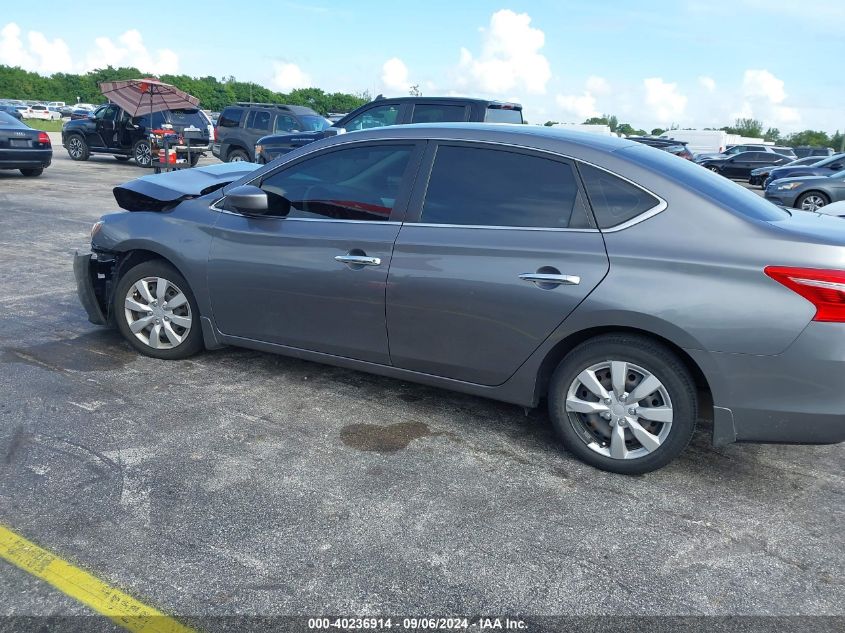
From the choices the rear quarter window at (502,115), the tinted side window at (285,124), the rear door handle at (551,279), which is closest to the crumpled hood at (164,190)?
the rear door handle at (551,279)

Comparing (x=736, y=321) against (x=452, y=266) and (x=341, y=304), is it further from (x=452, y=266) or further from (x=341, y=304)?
(x=341, y=304)

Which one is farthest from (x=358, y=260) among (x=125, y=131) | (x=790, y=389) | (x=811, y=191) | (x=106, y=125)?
(x=106, y=125)

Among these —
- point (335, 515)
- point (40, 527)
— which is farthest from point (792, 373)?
point (40, 527)

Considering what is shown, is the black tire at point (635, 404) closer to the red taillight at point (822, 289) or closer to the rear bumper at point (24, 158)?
the red taillight at point (822, 289)

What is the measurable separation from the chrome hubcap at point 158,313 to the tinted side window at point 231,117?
1541 centimetres

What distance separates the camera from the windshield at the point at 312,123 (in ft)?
59.2

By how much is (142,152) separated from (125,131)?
0.92 m

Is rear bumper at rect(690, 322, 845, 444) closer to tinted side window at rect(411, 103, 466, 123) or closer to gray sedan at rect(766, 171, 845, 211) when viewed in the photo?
tinted side window at rect(411, 103, 466, 123)

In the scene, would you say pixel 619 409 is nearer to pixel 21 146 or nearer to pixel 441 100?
pixel 441 100

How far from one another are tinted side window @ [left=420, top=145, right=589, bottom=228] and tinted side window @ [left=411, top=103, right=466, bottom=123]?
25.3 feet

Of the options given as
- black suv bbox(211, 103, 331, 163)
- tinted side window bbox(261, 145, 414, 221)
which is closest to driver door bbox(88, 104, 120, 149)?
black suv bbox(211, 103, 331, 163)

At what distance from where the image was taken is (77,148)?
2156 centimetres

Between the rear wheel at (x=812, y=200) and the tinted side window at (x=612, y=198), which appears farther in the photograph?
the rear wheel at (x=812, y=200)

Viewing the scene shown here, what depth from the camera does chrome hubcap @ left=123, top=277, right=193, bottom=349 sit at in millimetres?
4777
